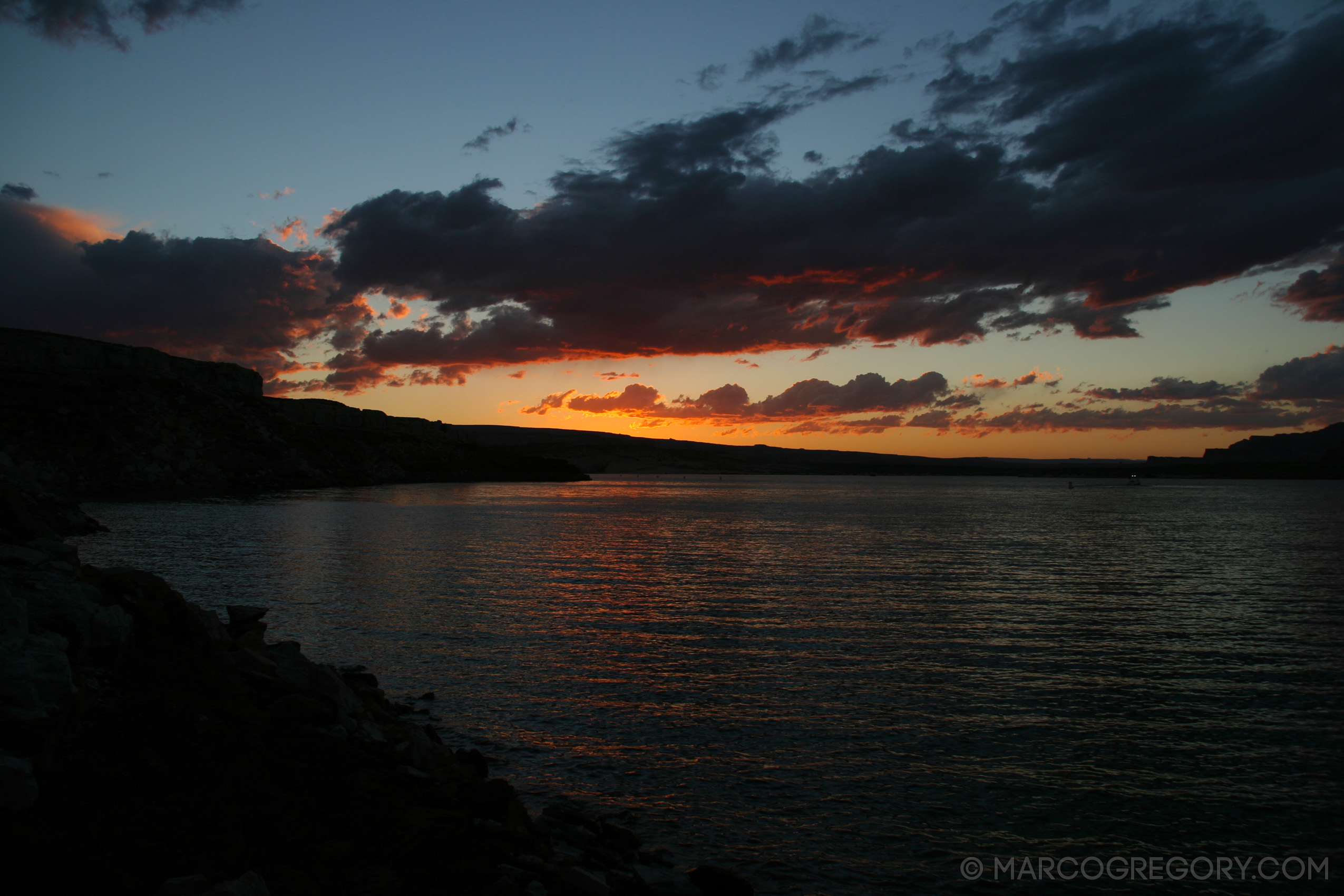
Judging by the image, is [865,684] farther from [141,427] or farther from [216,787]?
[141,427]

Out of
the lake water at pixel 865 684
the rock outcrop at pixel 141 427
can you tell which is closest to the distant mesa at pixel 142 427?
the rock outcrop at pixel 141 427

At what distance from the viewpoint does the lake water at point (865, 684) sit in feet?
35.1

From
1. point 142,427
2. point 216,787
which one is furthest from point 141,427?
point 216,787

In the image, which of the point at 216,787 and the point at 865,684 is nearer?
the point at 216,787

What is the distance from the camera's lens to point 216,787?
8719 mm

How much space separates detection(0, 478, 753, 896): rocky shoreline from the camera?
289 inches

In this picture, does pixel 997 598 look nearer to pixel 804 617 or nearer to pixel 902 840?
pixel 804 617

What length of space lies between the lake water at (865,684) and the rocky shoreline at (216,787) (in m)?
1.82

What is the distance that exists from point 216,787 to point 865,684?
14.0 meters

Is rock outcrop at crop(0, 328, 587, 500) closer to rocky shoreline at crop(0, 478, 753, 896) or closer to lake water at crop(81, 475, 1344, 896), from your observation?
lake water at crop(81, 475, 1344, 896)

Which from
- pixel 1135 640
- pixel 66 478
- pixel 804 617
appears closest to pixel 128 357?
pixel 66 478

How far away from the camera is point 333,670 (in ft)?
44.5

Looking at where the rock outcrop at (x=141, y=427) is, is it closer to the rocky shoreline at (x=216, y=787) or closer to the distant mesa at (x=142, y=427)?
the distant mesa at (x=142, y=427)

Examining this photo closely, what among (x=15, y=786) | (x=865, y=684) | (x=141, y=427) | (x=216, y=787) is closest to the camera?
(x=15, y=786)
